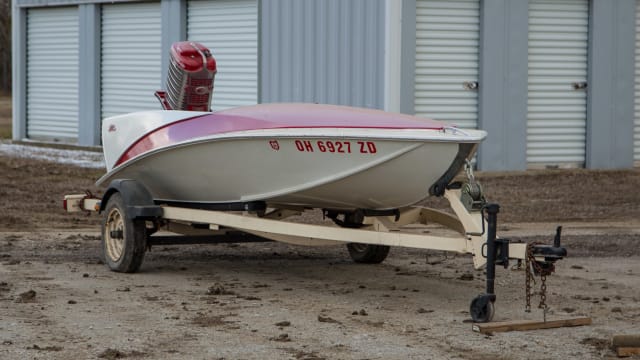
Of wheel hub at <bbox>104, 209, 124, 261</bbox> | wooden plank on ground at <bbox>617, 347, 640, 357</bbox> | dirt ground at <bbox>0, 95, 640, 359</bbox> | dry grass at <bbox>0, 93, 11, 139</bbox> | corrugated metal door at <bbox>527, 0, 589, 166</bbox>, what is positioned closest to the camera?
wooden plank on ground at <bbox>617, 347, 640, 357</bbox>

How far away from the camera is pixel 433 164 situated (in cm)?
869

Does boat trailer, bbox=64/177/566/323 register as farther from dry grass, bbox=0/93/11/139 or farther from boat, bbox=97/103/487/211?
dry grass, bbox=0/93/11/139

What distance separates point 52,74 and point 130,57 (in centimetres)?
290

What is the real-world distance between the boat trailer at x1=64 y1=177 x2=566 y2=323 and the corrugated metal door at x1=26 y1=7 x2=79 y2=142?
15462mm

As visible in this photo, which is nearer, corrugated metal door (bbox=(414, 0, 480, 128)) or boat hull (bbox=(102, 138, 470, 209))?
boat hull (bbox=(102, 138, 470, 209))

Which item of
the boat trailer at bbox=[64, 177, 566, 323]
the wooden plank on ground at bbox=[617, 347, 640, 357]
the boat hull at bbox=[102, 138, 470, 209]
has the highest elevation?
the boat hull at bbox=[102, 138, 470, 209]

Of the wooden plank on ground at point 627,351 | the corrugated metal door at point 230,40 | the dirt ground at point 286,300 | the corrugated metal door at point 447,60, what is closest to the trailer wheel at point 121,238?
the dirt ground at point 286,300

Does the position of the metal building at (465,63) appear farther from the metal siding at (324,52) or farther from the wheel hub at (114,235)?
the wheel hub at (114,235)

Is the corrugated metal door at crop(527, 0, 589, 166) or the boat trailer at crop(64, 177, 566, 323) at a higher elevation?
the corrugated metal door at crop(527, 0, 589, 166)

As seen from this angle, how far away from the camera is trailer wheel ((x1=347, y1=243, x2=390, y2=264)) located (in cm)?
1106

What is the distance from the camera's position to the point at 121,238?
412 inches

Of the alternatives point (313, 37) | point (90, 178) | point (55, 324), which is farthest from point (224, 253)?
point (313, 37)

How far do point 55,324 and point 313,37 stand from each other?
41.9 feet

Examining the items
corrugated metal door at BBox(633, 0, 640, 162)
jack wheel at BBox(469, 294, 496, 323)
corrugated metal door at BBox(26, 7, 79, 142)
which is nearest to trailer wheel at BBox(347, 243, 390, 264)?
jack wheel at BBox(469, 294, 496, 323)
